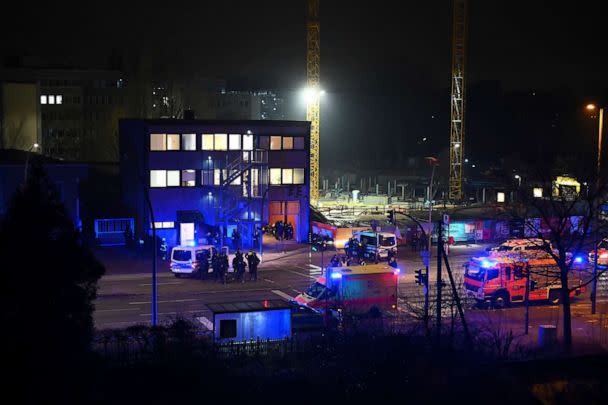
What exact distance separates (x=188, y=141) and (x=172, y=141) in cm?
95

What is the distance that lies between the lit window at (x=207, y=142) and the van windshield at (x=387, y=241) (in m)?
12.3

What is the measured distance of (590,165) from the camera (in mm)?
28203

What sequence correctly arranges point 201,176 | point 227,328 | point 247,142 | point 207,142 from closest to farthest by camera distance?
point 227,328 < point 201,176 < point 207,142 < point 247,142

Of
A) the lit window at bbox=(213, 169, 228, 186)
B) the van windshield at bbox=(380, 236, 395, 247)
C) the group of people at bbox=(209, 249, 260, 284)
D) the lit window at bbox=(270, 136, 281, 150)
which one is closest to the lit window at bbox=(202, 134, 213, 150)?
the lit window at bbox=(213, 169, 228, 186)

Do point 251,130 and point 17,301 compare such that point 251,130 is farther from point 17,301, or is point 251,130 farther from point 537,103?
point 537,103

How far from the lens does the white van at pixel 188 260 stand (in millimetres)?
33656

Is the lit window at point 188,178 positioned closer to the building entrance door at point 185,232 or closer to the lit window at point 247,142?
the building entrance door at point 185,232

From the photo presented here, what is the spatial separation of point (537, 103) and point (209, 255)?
286 ft

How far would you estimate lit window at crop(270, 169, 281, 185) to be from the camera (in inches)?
1786

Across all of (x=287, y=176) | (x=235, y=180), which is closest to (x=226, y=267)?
(x=235, y=180)

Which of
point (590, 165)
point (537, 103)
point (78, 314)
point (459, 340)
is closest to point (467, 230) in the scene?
point (590, 165)

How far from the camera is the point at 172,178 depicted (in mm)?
42594

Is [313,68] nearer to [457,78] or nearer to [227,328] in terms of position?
[457,78]

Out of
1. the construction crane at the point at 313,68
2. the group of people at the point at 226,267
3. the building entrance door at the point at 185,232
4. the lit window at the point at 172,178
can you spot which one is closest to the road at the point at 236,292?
the group of people at the point at 226,267
